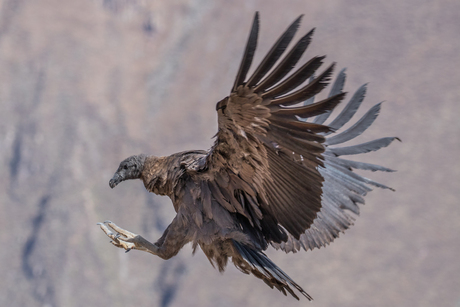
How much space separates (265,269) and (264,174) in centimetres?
52

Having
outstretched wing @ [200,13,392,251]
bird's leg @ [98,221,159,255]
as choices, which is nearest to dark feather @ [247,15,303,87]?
outstretched wing @ [200,13,392,251]

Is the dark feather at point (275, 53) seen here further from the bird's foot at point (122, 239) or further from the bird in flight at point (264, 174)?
the bird's foot at point (122, 239)

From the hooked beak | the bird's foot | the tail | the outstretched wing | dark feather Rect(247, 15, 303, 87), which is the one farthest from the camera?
the hooked beak

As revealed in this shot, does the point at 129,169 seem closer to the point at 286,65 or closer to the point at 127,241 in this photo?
the point at 127,241

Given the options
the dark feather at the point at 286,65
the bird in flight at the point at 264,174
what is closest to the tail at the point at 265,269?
the bird in flight at the point at 264,174

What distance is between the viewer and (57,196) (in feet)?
19.8

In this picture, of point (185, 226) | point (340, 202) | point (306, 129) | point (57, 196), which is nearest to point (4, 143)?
point (57, 196)

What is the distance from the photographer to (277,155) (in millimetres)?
2010

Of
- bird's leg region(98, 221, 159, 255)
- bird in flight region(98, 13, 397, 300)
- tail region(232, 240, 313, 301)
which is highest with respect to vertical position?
bird in flight region(98, 13, 397, 300)

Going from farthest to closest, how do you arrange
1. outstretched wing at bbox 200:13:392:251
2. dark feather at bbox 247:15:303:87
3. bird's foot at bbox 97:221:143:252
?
bird's foot at bbox 97:221:143:252 → outstretched wing at bbox 200:13:392:251 → dark feather at bbox 247:15:303:87

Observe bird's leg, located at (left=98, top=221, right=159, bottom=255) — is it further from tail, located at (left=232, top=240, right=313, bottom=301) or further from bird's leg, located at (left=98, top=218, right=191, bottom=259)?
tail, located at (left=232, top=240, right=313, bottom=301)

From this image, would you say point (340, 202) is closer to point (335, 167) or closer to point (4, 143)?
point (335, 167)

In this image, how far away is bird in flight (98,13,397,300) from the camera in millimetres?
1773

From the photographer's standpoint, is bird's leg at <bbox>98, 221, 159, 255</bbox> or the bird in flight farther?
bird's leg at <bbox>98, 221, 159, 255</bbox>
